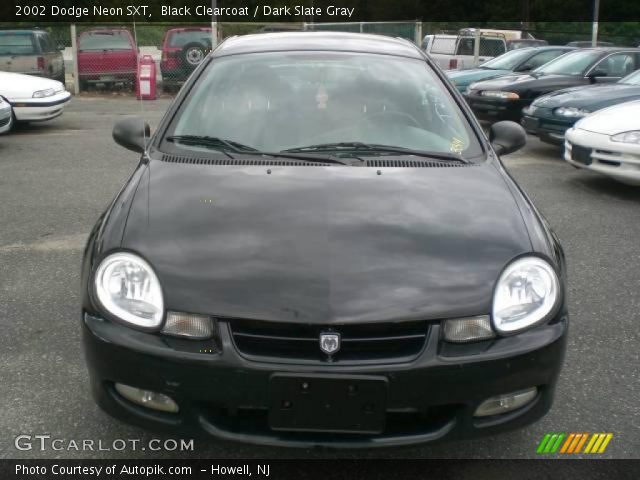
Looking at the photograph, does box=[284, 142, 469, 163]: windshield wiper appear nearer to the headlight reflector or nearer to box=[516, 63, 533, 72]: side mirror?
the headlight reflector

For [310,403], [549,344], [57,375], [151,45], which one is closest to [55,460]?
[57,375]

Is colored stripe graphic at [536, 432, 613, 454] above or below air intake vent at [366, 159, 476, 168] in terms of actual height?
below

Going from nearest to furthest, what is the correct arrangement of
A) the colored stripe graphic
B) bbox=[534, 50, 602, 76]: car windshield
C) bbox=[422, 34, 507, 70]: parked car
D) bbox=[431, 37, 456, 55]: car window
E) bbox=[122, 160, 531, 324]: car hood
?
bbox=[122, 160, 531, 324]: car hood < the colored stripe graphic < bbox=[534, 50, 602, 76]: car windshield < bbox=[422, 34, 507, 70]: parked car < bbox=[431, 37, 456, 55]: car window

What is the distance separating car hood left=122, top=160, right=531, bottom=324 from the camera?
221 cm

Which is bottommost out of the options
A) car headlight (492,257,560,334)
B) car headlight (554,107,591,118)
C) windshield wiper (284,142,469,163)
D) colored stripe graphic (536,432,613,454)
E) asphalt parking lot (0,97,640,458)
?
asphalt parking lot (0,97,640,458)

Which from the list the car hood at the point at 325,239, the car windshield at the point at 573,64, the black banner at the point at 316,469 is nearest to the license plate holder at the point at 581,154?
the car hood at the point at 325,239

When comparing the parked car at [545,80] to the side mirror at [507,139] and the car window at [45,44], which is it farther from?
the car window at [45,44]

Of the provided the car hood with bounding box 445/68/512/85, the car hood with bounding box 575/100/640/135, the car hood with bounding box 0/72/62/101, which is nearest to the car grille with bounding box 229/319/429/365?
the car hood with bounding box 575/100/640/135

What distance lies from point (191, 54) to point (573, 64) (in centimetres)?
977

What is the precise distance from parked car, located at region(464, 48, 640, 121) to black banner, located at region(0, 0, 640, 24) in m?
8.30

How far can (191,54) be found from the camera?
17.8m

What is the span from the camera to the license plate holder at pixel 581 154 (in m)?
7.02

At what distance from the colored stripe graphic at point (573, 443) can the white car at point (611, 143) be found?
177 inches

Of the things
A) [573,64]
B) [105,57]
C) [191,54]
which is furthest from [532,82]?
[105,57]
